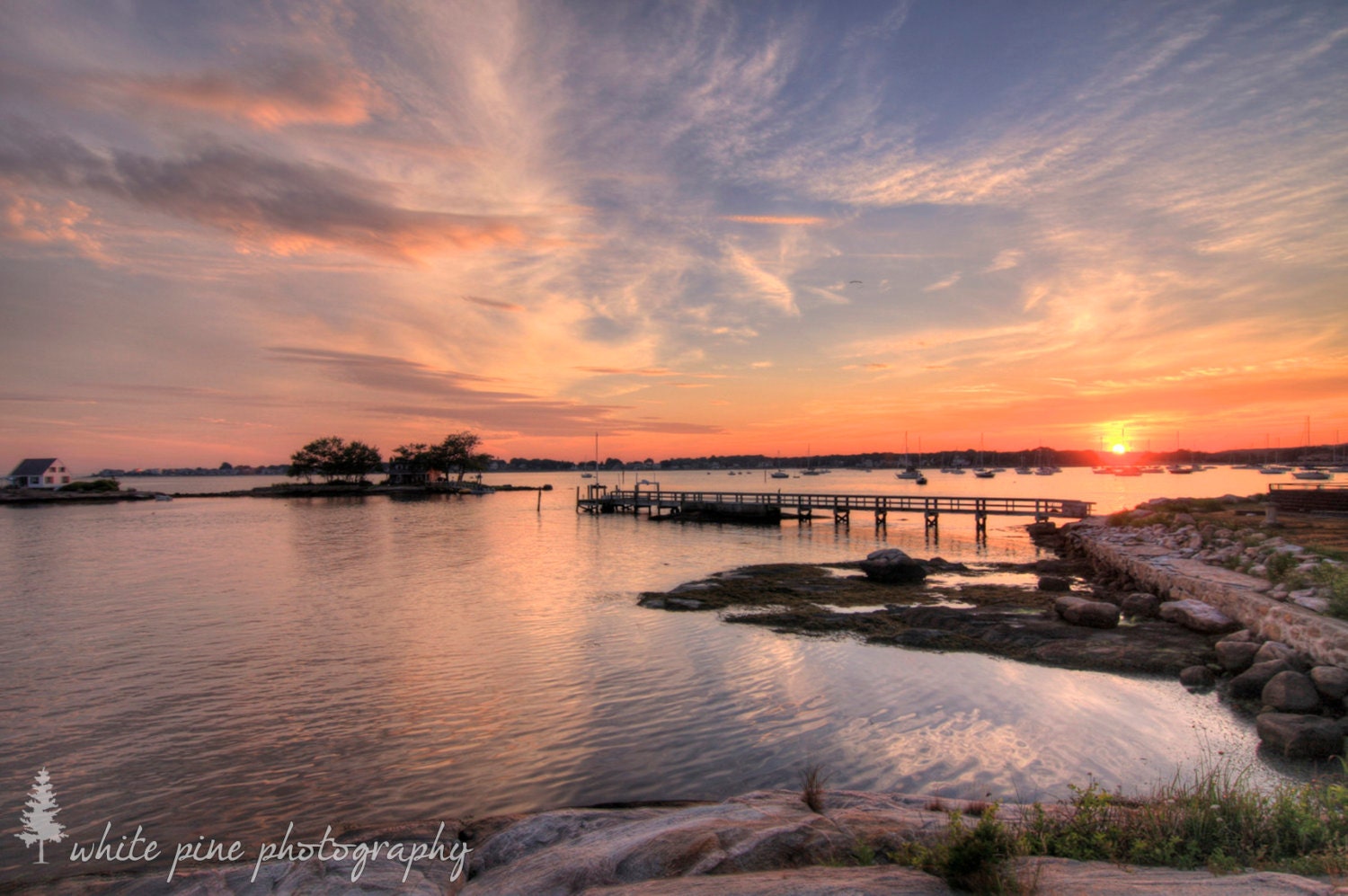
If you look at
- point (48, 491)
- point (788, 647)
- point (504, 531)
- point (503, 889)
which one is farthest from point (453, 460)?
point (503, 889)

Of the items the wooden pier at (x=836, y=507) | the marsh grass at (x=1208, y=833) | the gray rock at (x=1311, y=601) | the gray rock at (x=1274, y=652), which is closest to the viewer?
the marsh grass at (x=1208, y=833)

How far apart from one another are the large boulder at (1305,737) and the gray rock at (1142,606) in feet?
31.9

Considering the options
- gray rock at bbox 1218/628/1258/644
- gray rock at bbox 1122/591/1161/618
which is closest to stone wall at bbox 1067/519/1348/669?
gray rock at bbox 1218/628/1258/644

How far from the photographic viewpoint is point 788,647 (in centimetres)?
1775

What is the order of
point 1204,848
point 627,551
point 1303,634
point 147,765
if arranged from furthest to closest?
point 627,551, point 1303,634, point 147,765, point 1204,848

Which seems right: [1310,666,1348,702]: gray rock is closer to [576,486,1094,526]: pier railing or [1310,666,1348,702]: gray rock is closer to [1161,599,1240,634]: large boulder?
[1161,599,1240,634]: large boulder

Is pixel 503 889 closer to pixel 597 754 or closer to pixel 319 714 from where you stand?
pixel 597 754

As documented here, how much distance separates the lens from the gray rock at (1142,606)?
63.7ft

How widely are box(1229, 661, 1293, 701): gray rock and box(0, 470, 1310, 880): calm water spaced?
22.3 inches

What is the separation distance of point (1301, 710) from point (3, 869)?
19.4m

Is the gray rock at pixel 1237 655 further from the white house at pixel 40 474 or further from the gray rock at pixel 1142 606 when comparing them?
the white house at pixel 40 474

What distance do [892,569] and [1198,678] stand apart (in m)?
14.7

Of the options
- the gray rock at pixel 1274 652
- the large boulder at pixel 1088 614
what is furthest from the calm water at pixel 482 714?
the large boulder at pixel 1088 614

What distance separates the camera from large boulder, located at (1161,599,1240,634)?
1670 centimetres
